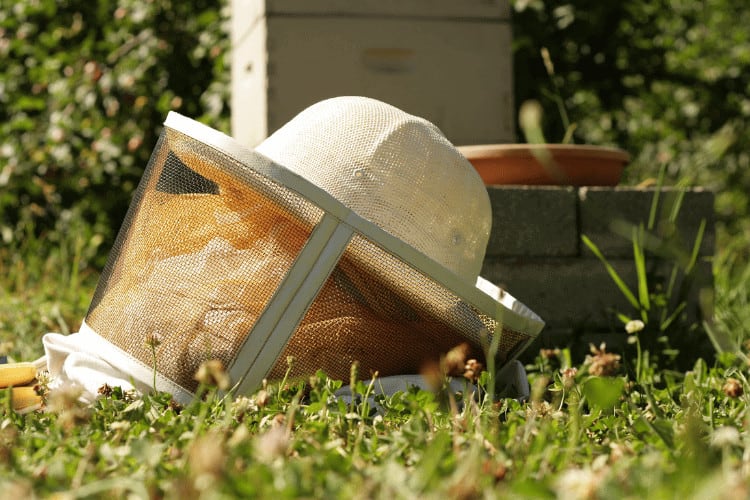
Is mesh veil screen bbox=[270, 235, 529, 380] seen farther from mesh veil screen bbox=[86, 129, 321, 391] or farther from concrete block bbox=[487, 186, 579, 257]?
concrete block bbox=[487, 186, 579, 257]

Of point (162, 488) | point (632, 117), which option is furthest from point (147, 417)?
point (632, 117)

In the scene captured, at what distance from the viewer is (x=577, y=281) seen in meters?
2.99

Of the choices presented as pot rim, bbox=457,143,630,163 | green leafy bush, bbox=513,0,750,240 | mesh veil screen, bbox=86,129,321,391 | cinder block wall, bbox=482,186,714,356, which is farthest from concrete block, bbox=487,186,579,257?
mesh veil screen, bbox=86,129,321,391

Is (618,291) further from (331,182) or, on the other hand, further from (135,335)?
(135,335)

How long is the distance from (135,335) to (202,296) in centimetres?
17

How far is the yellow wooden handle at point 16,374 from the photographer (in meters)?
2.04

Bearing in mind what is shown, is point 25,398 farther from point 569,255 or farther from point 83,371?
point 569,255

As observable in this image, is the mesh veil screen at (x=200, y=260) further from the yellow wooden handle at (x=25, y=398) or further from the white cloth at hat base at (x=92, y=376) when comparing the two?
the yellow wooden handle at (x=25, y=398)

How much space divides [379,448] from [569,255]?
1716 millimetres

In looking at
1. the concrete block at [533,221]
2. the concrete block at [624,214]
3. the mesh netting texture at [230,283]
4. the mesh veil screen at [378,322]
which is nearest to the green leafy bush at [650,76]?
the concrete block at [624,214]

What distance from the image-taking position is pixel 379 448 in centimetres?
145

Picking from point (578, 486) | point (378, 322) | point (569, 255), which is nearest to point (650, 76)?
point (569, 255)

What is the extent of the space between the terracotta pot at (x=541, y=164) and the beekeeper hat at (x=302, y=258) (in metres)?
0.85

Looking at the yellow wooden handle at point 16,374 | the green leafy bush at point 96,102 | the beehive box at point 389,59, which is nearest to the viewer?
the yellow wooden handle at point 16,374
